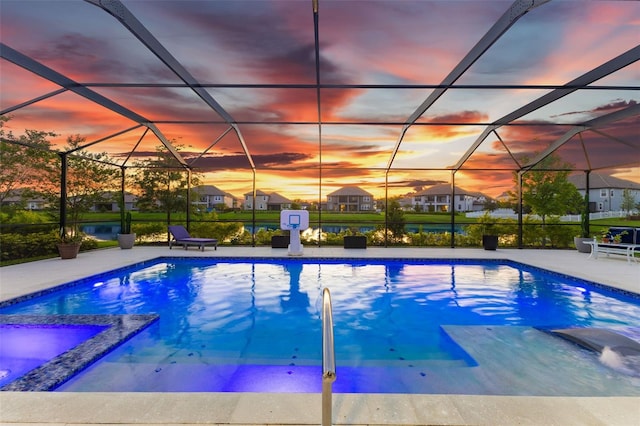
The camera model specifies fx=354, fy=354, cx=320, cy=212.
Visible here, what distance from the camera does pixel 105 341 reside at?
361 centimetres

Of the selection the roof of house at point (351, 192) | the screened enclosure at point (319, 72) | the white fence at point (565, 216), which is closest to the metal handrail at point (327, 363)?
the screened enclosure at point (319, 72)

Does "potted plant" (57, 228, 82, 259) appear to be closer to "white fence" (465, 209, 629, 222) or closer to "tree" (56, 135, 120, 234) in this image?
"tree" (56, 135, 120, 234)

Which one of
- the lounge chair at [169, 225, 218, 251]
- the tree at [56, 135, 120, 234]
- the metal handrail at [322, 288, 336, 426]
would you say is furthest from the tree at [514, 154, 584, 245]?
the tree at [56, 135, 120, 234]

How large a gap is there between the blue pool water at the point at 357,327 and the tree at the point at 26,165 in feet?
13.3

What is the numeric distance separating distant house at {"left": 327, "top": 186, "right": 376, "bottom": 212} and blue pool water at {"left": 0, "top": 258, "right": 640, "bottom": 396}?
18.7m

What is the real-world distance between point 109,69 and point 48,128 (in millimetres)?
4254

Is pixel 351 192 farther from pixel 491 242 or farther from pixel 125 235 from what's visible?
pixel 125 235

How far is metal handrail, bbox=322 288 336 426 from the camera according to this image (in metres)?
1.54

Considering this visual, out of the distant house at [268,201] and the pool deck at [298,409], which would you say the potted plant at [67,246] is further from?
the distant house at [268,201]

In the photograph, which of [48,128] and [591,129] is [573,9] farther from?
[48,128]

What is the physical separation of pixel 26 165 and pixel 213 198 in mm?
7266

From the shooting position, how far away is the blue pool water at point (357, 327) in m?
3.12

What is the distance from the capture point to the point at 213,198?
1590 centimetres

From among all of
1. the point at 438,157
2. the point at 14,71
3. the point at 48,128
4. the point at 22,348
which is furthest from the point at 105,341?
the point at 438,157
